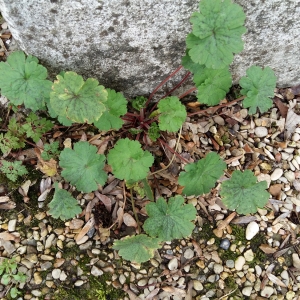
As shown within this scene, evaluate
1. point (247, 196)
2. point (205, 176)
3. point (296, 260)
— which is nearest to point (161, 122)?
Result: point (205, 176)

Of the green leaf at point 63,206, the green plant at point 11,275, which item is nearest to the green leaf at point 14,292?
the green plant at point 11,275

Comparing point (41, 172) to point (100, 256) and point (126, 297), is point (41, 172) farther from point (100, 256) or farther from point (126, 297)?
point (126, 297)

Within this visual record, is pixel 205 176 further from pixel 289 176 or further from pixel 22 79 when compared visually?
pixel 22 79

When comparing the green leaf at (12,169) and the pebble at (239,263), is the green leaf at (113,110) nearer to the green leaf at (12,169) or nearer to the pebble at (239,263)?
the green leaf at (12,169)

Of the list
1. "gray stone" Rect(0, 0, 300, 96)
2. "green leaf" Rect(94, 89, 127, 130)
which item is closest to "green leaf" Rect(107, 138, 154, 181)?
"green leaf" Rect(94, 89, 127, 130)

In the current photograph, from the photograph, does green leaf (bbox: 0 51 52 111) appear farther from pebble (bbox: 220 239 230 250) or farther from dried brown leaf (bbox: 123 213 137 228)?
pebble (bbox: 220 239 230 250)

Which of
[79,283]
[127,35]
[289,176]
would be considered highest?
[127,35]
